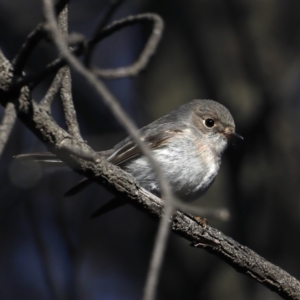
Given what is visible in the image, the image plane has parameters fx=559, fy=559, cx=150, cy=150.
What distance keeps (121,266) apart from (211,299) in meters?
2.17

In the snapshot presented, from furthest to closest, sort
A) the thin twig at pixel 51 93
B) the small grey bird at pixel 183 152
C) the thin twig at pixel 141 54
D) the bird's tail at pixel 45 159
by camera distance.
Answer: the small grey bird at pixel 183 152, the bird's tail at pixel 45 159, the thin twig at pixel 51 93, the thin twig at pixel 141 54

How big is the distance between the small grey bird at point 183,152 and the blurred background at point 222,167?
113 cm

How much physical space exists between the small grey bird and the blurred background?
1130 millimetres

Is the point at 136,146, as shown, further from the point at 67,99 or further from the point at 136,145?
the point at 67,99

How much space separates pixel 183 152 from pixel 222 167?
5.88ft

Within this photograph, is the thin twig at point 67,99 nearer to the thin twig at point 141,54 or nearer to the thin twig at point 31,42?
the thin twig at point 31,42

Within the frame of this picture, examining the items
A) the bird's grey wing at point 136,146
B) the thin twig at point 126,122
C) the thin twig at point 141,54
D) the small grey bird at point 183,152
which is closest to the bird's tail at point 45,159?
the small grey bird at point 183,152

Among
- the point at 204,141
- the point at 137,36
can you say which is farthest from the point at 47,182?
the point at 204,141

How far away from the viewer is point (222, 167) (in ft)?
19.6

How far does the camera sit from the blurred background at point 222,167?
19.2 ft

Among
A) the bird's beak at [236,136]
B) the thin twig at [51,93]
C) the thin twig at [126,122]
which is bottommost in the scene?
the thin twig at [126,122]

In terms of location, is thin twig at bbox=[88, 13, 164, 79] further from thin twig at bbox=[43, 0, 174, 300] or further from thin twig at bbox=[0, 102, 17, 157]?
thin twig at bbox=[0, 102, 17, 157]

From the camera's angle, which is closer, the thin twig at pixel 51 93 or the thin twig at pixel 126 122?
the thin twig at pixel 126 122

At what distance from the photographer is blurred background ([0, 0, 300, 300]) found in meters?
5.84
